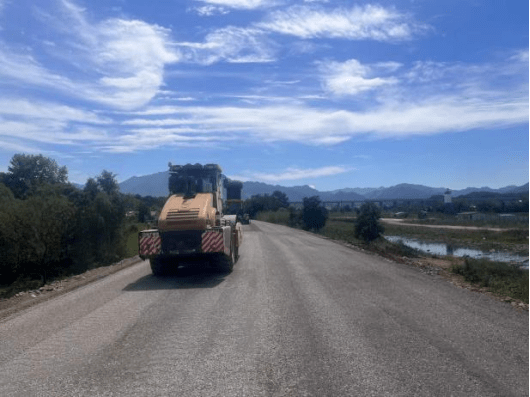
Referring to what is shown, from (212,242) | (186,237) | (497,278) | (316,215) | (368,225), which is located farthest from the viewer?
(316,215)

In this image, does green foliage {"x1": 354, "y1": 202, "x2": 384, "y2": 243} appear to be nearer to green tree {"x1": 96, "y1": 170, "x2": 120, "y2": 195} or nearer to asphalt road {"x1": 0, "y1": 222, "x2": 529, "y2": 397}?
green tree {"x1": 96, "y1": 170, "x2": 120, "y2": 195}

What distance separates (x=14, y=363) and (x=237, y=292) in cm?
654

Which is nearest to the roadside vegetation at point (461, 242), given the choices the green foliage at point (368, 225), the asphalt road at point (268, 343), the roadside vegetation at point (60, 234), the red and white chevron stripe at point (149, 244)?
the green foliage at point (368, 225)

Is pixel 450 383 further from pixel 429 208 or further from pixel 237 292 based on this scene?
pixel 429 208

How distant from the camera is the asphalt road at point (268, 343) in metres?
6.66

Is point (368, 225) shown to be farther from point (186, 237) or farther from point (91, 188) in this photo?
point (186, 237)

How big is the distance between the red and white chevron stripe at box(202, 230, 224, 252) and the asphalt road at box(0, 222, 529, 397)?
1976 millimetres

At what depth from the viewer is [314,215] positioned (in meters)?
68.8

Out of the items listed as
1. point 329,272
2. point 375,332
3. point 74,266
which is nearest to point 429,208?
point 74,266

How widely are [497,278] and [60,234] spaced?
24758mm

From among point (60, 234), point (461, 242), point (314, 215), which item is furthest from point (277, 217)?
point (60, 234)

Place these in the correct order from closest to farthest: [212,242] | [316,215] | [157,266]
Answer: [212,242] → [157,266] → [316,215]

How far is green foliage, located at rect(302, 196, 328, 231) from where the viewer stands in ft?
223

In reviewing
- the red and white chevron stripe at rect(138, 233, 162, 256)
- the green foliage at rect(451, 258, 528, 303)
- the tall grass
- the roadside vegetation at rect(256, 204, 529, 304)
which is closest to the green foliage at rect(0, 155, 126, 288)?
the roadside vegetation at rect(256, 204, 529, 304)
